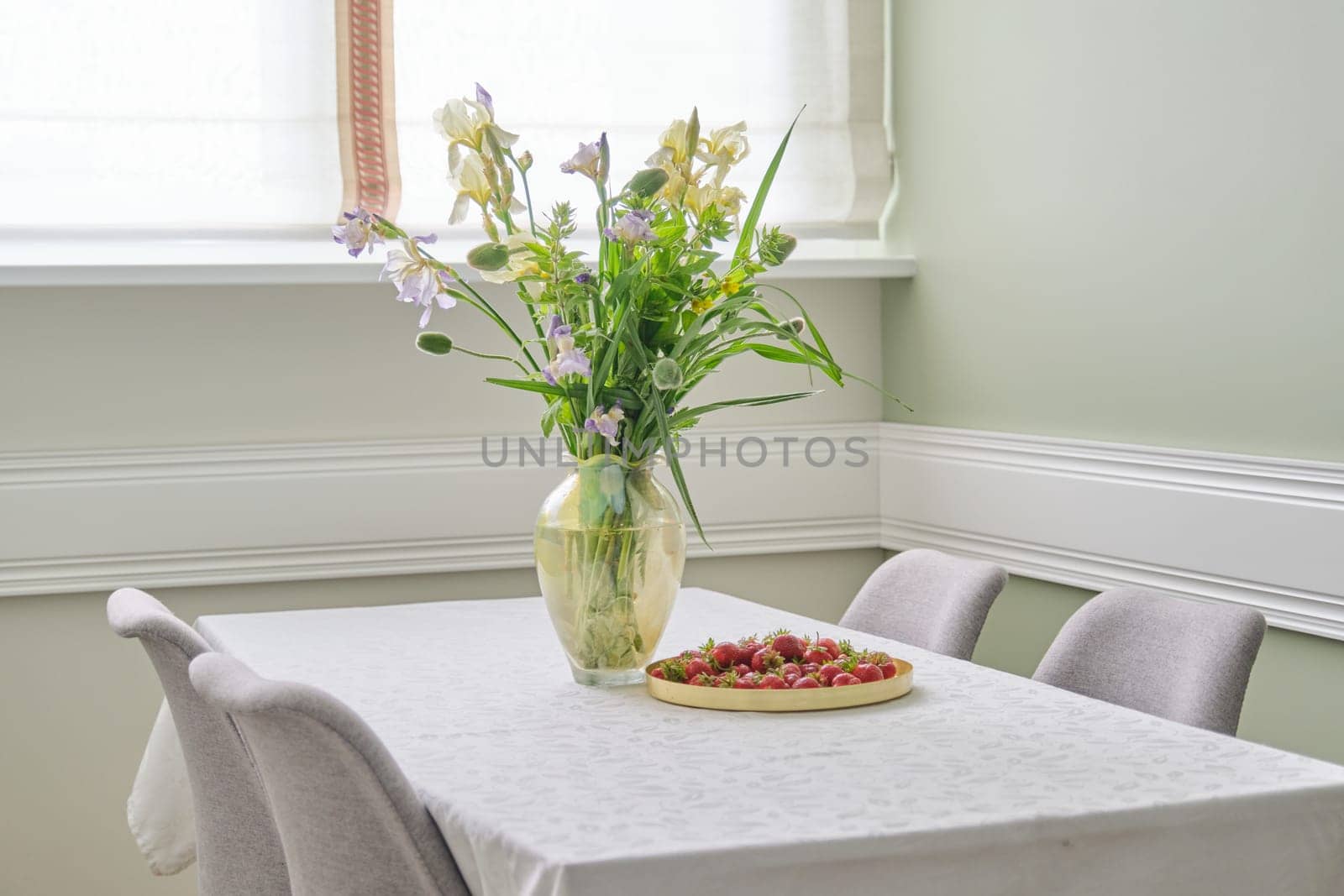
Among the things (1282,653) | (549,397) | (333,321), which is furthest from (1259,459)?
(333,321)

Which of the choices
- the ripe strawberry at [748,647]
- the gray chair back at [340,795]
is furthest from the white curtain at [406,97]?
the gray chair back at [340,795]

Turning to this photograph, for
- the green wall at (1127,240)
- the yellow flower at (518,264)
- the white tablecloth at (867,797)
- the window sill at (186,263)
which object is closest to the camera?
the white tablecloth at (867,797)

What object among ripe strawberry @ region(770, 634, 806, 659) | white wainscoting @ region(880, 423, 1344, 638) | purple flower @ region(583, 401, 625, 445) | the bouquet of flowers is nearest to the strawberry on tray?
ripe strawberry @ region(770, 634, 806, 659)

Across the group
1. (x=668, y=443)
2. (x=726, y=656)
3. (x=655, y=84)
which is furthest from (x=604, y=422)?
(x=655, y=84)

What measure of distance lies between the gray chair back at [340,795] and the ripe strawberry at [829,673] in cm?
53

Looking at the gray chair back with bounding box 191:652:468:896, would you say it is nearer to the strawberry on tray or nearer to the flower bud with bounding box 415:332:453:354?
the strawberry on tray

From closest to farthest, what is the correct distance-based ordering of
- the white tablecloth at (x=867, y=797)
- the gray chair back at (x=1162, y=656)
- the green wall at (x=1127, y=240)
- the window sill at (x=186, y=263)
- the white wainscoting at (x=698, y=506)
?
the white tablecloth at (x=867, y=797) < the gray chair back at (x=1162, y=656) < the green wall at (x=1127, y=240) < the white wainscoting at (x=698, y=506) < the window sill at (x=186, y=263)

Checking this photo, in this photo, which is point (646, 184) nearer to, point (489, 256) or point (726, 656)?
point (489, 256)

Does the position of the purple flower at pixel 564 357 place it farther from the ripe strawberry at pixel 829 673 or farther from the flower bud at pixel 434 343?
the ripe strawberry at pixel 829 673

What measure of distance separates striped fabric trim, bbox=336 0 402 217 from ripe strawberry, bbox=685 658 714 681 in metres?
1.65

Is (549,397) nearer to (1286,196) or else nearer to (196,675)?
(196,675)

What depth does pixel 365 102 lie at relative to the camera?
3.08 metres

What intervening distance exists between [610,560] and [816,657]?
27 centimetres

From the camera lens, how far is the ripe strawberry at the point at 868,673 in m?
1.70
